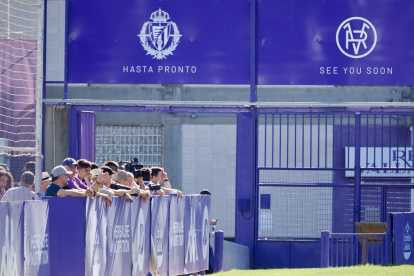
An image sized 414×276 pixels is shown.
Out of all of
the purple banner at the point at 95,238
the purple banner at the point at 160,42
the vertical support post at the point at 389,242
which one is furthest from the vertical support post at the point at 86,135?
the vertical support post at the point at 389,242

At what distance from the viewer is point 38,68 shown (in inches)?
316

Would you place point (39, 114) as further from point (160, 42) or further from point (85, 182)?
point (160, 42)

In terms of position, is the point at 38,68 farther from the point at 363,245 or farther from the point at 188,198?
the point at 363,245

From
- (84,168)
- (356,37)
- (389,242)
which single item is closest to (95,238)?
(84,168)

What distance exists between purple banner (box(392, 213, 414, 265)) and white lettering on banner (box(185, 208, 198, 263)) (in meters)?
3.74

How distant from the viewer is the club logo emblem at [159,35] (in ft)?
47.7

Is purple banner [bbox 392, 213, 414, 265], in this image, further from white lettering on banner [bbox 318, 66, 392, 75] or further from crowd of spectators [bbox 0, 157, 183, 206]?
crowd of spectators [bbox 0, 157, 183, 206]

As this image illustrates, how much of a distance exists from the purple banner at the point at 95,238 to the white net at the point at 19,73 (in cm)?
98

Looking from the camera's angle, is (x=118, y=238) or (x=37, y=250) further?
(x=118, y=238)

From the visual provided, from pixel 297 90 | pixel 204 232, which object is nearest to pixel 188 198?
pixel 204 232

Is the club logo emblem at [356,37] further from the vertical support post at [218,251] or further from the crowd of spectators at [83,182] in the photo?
the crowd of spectators at [83,182]

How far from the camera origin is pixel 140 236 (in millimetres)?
9578

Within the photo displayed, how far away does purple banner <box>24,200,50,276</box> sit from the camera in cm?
695

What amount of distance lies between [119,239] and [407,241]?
6.19 metres
